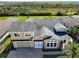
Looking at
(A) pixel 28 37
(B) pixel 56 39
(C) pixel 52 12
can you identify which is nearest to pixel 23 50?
(A) pixel 28 37

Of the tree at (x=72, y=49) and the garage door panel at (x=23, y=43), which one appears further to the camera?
the garage door panel at (x=23, y=43)

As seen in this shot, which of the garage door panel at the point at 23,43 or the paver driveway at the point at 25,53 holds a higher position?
the garage door panel at the point at 23,43

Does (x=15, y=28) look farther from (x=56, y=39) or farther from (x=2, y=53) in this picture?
(x=56, y=39)

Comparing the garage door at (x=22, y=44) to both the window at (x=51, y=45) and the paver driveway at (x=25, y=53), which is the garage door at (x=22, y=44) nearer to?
the paver driveway at (x=25, y=53)

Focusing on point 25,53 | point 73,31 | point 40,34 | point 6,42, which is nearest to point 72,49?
point 73,31

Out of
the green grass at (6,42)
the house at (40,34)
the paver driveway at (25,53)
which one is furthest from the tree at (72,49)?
the green grass at (6,42)

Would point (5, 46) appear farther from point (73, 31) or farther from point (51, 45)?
point (73, 31)

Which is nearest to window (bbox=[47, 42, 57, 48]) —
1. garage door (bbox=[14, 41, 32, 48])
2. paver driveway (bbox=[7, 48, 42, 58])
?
paver driveway (bbox=[7, 48, 42, 58])
